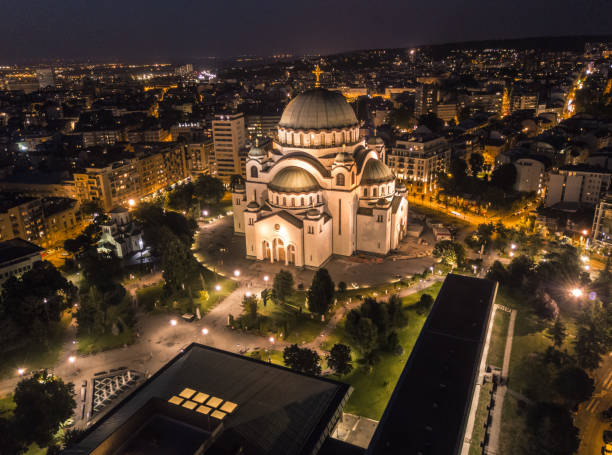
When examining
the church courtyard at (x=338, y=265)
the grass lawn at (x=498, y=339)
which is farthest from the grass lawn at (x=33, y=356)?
the grass lawn at (x=498, y=339)

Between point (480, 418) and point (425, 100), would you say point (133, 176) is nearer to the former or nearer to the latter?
point (480, 418)

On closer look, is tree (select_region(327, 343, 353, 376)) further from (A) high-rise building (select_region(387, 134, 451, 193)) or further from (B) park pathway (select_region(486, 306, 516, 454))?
(A) high-rise building (select_region(387, 134, 451, 193))

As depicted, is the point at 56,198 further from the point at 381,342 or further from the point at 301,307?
the point at 381,342

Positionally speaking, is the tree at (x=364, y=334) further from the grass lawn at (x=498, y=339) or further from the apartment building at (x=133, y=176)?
the apartment building at (x=133, y=176)

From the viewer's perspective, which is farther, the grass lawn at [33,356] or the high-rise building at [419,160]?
the high-rise building at [419,160]

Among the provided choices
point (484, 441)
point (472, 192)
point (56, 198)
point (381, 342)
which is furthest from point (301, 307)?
point (56, 198)

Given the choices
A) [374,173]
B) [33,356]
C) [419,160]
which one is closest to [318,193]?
[374,173]
